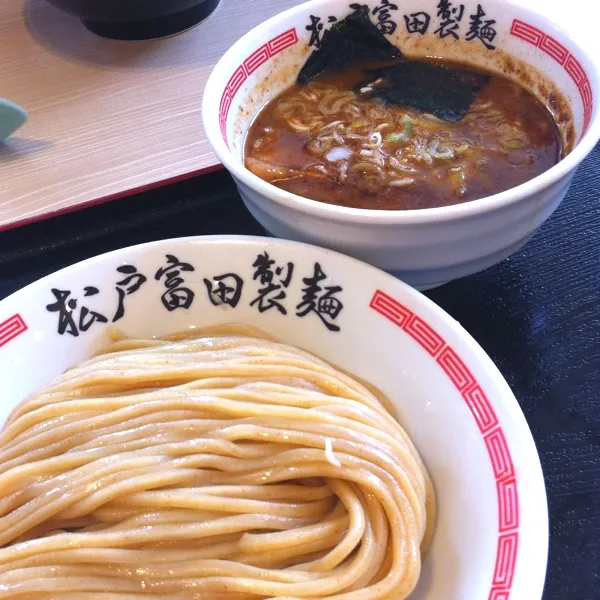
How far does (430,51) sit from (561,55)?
1.64 feet

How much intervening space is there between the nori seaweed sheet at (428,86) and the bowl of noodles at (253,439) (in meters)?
0.79

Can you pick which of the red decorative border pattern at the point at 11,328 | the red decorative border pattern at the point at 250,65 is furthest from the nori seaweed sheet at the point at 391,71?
the red decorative border pattern at the point at 11,328

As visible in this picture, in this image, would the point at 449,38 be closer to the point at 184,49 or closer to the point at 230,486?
the point at 184,49

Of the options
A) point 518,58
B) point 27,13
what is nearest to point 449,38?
point 518,58

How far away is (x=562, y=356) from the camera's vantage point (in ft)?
6.07

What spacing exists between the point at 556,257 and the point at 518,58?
70 cm

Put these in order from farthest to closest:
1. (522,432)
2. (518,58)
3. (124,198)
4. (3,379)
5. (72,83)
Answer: (72,83) → (124,198) → (518,58) → (3,379) → (522,432)

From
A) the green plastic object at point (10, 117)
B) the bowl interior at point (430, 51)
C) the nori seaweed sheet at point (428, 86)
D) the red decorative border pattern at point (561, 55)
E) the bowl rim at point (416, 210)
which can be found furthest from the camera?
the green plastic object at point (10, 117)

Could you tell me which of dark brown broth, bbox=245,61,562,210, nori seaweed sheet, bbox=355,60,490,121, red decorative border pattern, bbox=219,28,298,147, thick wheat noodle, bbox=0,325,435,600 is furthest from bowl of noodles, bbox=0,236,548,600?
nori seaweed sheet, bbox=355,60,490,121

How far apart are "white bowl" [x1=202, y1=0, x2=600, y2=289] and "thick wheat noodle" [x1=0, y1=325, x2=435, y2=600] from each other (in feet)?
1.29

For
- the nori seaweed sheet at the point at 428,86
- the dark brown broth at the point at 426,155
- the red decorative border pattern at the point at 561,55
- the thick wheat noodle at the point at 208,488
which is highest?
the red decorative border pattern at the point at 561,55

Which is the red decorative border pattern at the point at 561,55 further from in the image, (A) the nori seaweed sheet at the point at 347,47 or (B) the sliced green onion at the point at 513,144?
(A) the nori seaweed sheet at the point at 347,47

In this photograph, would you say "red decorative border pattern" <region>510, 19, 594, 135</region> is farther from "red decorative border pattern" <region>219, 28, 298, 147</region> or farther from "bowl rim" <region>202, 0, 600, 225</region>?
"red decorative border pattern" <region>219, 28, 298, 147</region>

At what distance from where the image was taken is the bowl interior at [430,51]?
192 cm
